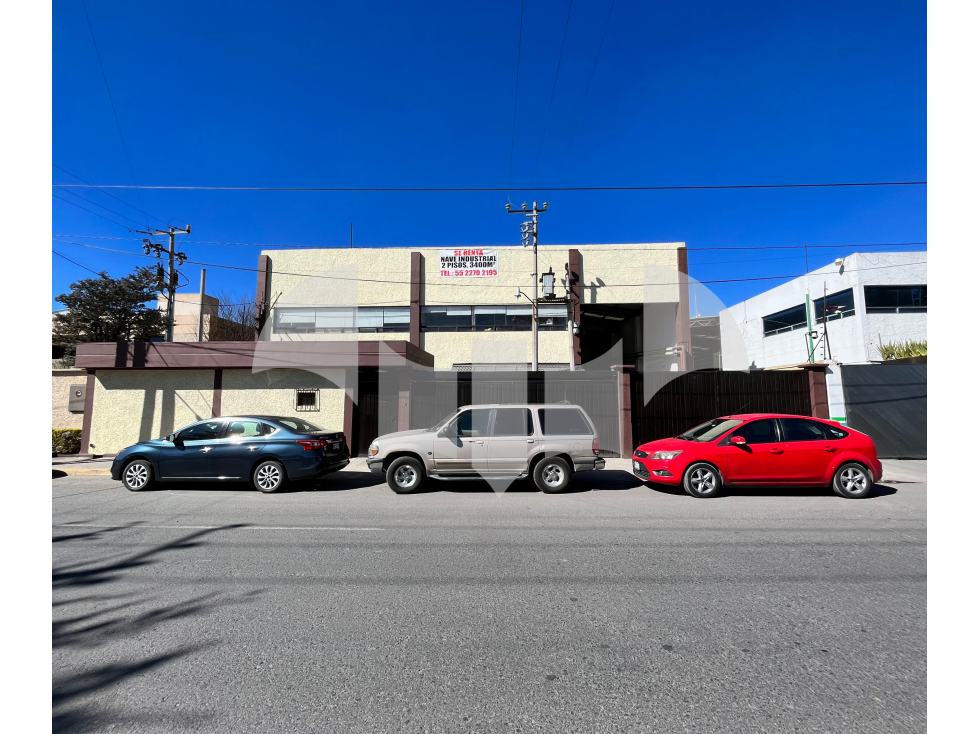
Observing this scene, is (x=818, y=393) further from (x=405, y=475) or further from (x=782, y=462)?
(x=405, y=475)

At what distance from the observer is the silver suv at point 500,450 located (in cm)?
964

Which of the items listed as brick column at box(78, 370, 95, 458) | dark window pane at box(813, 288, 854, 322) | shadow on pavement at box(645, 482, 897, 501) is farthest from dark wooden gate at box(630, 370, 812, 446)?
brick column at box(78, 370, 95, 458)

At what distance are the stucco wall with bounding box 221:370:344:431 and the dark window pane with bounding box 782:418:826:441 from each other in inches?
452

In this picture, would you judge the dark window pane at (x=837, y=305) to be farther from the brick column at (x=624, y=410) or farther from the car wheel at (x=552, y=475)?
the car wheel at (x=552, y=475)

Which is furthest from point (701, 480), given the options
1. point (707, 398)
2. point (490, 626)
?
point (490, 626)

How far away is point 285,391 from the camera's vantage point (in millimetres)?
14758

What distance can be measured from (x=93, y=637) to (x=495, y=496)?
6584 mm

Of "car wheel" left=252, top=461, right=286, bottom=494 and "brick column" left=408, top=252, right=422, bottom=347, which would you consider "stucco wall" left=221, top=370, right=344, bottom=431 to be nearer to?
"car wheel" left=252, top=461, right=286, bottom=494

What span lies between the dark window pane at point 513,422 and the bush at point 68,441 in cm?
1405

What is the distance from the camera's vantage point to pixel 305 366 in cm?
1455

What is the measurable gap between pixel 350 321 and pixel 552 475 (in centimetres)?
1813

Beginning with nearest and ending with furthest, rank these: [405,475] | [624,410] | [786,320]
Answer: [405,475] → [624,410] → [786,320]
